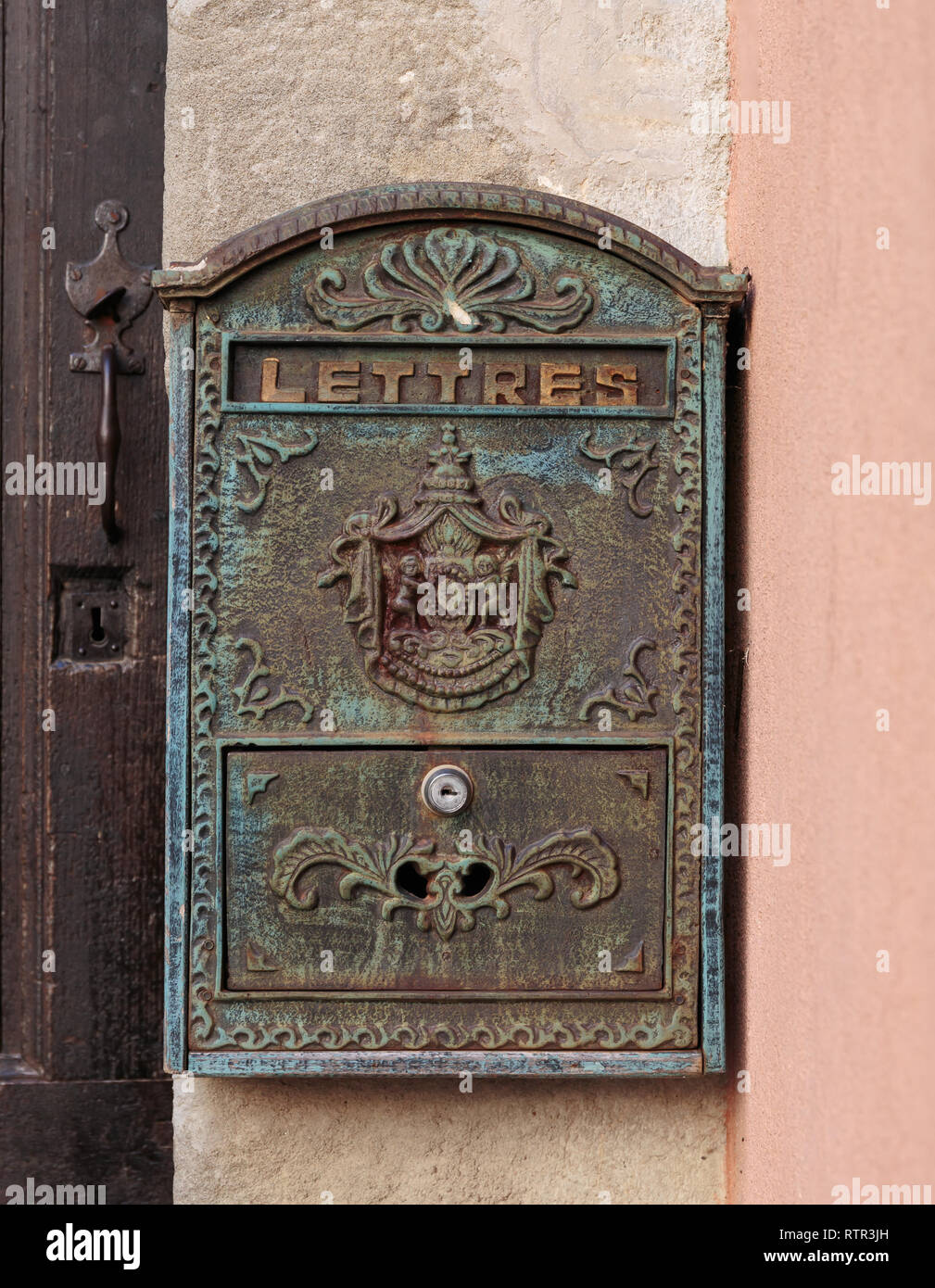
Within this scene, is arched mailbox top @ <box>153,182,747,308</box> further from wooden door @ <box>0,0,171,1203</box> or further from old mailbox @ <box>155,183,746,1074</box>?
wooden door @ <box>0,0,171,1203</box>

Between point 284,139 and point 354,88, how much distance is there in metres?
0.12

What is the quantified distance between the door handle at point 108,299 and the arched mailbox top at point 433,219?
210 mm

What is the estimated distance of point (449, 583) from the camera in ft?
4.47

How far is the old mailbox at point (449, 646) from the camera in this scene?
4.45 ft

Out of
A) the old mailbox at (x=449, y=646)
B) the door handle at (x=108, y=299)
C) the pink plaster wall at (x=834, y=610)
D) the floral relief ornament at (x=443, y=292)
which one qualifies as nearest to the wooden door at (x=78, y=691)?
the door handle at (x=108, y=299)

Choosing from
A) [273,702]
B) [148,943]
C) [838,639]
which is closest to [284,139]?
[273,702]

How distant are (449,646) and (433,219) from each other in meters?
0.53

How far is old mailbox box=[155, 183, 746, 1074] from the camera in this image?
1.36 meters

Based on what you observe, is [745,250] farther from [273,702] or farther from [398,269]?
[273,702]

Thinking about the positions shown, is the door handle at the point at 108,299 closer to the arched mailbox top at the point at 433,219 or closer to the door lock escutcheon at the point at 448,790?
the arched mailbox top at the point at 433,219

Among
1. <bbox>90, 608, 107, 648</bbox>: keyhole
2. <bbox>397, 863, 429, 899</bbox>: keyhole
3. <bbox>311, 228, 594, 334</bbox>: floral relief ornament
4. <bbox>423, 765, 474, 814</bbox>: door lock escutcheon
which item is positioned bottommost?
<bbox>397, 863, 429, 899</bbox>: keyhole

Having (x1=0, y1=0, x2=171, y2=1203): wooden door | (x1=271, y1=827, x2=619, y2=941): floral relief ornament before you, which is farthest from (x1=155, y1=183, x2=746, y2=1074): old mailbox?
(x1=0, y1=0, x2=171, y2=1203): wooden door

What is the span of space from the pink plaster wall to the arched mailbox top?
0.12 meters

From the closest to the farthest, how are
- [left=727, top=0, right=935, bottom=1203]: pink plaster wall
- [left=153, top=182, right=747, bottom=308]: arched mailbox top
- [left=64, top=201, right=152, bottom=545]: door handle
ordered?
[left=727, top=0, right=935, bottom=1203]: pink plaster wall → [left=153, top=182, right=747, bottom=308]: arched mailbox top → [left=64, top=201, right=152, bottom=545]: door handle
